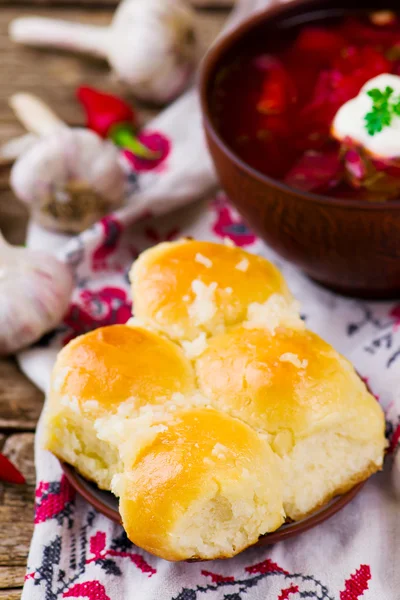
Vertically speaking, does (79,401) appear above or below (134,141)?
above

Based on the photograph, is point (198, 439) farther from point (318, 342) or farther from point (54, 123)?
point (54, 123)

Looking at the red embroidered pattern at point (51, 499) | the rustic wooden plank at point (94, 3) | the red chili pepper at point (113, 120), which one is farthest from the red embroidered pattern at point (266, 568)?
the rustic wooden plank at point (94, 3)

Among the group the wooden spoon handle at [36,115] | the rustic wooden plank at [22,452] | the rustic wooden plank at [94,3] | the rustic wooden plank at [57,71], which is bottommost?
the rustic wooden plank at [22,452]

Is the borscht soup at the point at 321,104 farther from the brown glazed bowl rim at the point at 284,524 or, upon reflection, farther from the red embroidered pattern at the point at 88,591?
the red embroidered pattern at the point at 88,591

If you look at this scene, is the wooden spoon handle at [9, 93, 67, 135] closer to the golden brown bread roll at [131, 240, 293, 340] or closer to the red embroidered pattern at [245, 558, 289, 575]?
the golden brown bread roll at [131, 240, 293, 340]

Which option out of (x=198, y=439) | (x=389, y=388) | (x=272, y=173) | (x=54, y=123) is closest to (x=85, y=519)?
(x=198, y=439)

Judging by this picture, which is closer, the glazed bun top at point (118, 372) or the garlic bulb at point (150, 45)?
the glazed bun top at point (118, 372)

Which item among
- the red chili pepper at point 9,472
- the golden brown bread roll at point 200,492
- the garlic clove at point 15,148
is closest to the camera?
the golden brown bread roll at point 200,492
